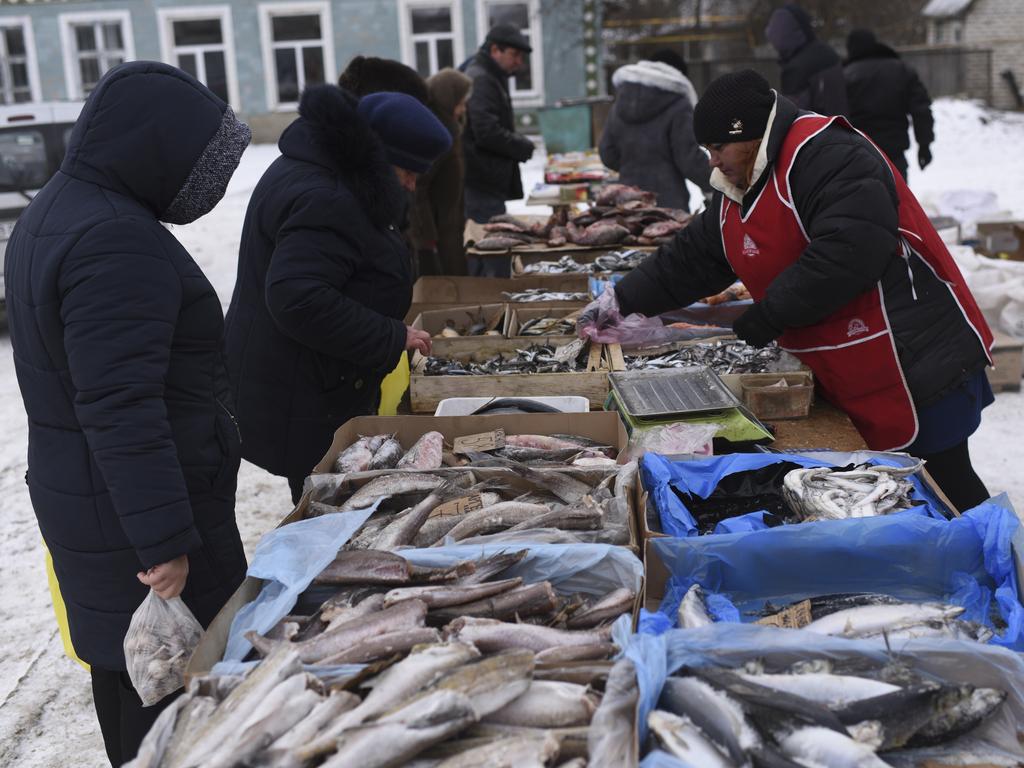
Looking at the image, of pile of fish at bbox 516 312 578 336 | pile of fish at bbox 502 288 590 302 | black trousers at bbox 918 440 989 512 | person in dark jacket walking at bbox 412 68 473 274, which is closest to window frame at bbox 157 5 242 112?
person in dark jacket walking at bbox 412 68 473 274

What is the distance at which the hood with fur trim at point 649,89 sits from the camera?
307 inches

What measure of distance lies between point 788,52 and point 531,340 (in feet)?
19.0

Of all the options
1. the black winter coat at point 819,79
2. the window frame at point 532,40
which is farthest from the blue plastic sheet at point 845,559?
the window frame at point 532,40

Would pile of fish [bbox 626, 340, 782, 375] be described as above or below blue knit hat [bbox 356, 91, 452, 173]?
below

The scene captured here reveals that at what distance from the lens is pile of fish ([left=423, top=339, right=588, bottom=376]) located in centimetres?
405

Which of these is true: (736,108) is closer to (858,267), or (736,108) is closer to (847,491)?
(858,267)

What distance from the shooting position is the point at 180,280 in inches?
94.3

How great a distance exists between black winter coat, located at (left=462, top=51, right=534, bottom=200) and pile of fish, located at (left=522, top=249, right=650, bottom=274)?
201 centimetres

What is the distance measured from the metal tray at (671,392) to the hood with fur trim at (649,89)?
4530mm

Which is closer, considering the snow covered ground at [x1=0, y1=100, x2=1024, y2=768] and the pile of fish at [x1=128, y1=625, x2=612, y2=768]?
the pile of fish at [x1=128, y1=625, x2=612, y2=768]

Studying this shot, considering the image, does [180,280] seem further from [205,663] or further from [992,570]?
[992,570]

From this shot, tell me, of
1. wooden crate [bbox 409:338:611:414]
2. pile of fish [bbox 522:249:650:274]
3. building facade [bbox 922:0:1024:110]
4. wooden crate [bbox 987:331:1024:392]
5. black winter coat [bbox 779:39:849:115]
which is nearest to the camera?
wooden crate [bbox 409:338:611:414]

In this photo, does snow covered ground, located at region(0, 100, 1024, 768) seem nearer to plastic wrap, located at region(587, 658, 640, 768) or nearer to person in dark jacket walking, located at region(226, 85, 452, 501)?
person in dark jacket walking, located at region(226, 85, 452, 501)

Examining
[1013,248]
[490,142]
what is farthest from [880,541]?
[1013,248]
